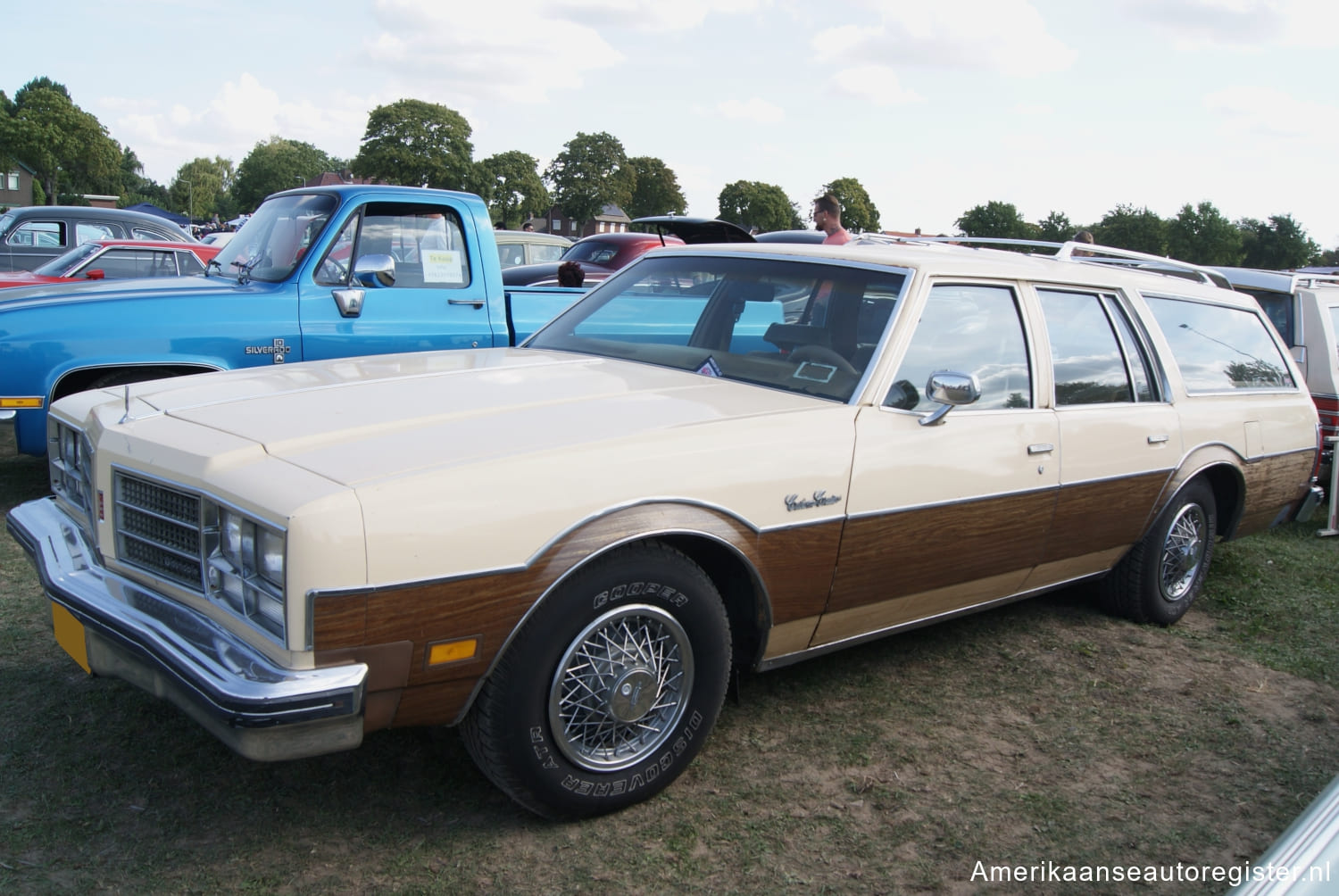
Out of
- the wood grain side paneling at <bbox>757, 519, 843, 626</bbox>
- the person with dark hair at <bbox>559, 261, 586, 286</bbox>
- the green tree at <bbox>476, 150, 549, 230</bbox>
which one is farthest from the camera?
the green tree at <bbox>476, 150, 549, 230</bbox>

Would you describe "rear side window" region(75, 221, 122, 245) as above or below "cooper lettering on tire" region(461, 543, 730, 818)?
above

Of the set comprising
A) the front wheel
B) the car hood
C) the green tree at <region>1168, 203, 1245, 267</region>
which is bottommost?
the front wheel

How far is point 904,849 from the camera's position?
9.11 feet

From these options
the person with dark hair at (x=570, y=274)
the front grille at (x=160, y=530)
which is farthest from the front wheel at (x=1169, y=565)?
the person with dark hair at (x=570, y=274)

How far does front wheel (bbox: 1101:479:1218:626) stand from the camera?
14.8ft

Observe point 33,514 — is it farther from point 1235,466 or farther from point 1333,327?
point 1333,327

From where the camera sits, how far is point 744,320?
3807mm

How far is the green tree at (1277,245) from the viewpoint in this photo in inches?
2083

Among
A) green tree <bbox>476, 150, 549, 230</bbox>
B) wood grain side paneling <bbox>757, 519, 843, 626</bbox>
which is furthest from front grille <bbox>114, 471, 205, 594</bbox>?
green tree <bbox>476, 150, 549, 230</bbox>

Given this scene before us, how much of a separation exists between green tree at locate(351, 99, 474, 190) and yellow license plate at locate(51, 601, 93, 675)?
8079 centimetres

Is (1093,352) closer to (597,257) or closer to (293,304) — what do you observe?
(293,304)

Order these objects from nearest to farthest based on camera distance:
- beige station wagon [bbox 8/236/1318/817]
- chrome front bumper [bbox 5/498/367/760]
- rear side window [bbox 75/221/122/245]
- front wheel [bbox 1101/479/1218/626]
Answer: chrome front bumper [bbox 5/498/367/760]
beige station wagon [bbox 8/236/1318/817]
front wheel [bbox 1101/479/1218/626]
rear side window [bbox 75/221/122/245]

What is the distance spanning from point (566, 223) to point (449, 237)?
106m

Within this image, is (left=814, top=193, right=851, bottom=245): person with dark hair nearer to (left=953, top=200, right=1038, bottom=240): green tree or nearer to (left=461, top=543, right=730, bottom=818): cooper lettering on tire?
(left=461, top=543, right=730, bottom=818): cooper lettering on tire
